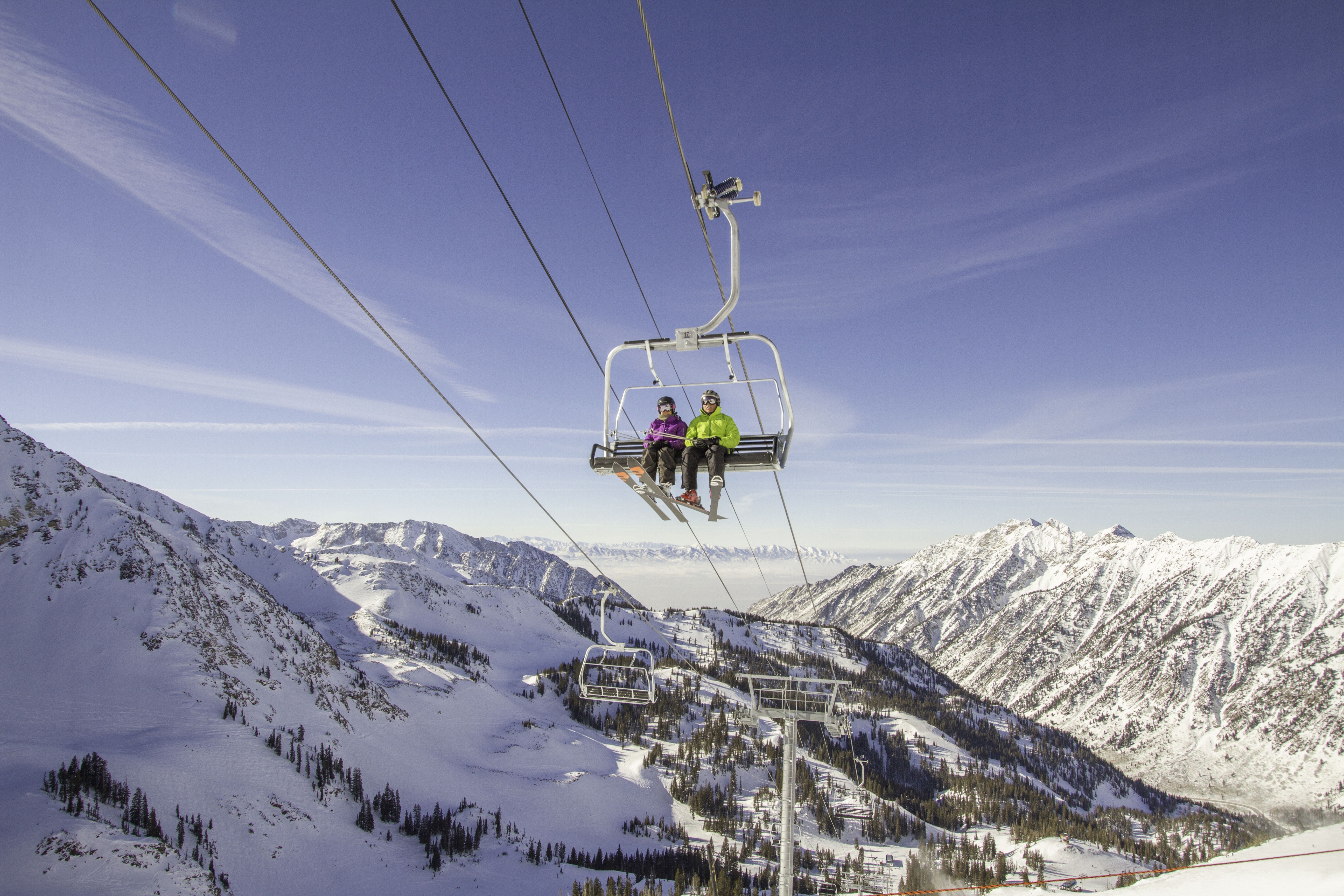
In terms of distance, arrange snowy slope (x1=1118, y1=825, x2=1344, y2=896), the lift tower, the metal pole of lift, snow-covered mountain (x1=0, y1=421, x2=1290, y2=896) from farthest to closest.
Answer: snow-covered mountain (x1=0, y1=421, x2=1290, y2=896) < snowy slope (x1=1118, y1=825, x2=1344, y2=896) < the lift tower < the metal pole of lift

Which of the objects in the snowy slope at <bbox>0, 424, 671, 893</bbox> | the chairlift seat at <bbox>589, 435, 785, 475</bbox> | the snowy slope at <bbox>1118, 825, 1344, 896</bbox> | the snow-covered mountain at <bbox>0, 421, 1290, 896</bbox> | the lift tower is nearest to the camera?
the chairlift seat at <bbox>589, 435, 785, 475</bbox>

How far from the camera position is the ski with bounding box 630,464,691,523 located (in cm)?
1202

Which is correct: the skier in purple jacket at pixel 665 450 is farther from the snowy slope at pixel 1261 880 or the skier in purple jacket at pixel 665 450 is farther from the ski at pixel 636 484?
the snowy slope at pixel 1261 880

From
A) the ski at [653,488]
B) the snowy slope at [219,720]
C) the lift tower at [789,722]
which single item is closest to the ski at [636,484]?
the ski at [653,488]

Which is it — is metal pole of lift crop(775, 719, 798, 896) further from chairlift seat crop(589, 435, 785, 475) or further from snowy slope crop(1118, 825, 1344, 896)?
snowy slope crop(1118, 825, 1344, 896)

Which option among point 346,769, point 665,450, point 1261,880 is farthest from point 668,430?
point 346,769

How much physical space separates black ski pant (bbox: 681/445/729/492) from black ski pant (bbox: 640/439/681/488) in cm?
22

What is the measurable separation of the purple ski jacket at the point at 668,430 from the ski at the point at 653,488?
693 mm

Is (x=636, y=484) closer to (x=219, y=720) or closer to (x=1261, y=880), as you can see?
(x=1261, y=880)

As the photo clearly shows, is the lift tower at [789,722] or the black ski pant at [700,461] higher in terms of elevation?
the black ski pant at [700,461]

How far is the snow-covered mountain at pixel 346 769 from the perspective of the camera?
213 feet

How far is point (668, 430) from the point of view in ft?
42.8

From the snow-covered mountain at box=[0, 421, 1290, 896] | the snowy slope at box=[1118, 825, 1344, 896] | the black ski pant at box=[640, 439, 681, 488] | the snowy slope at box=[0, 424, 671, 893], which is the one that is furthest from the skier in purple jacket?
the snowy slope at box=[0, 424, 671, 893]

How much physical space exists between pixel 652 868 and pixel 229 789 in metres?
59.4
